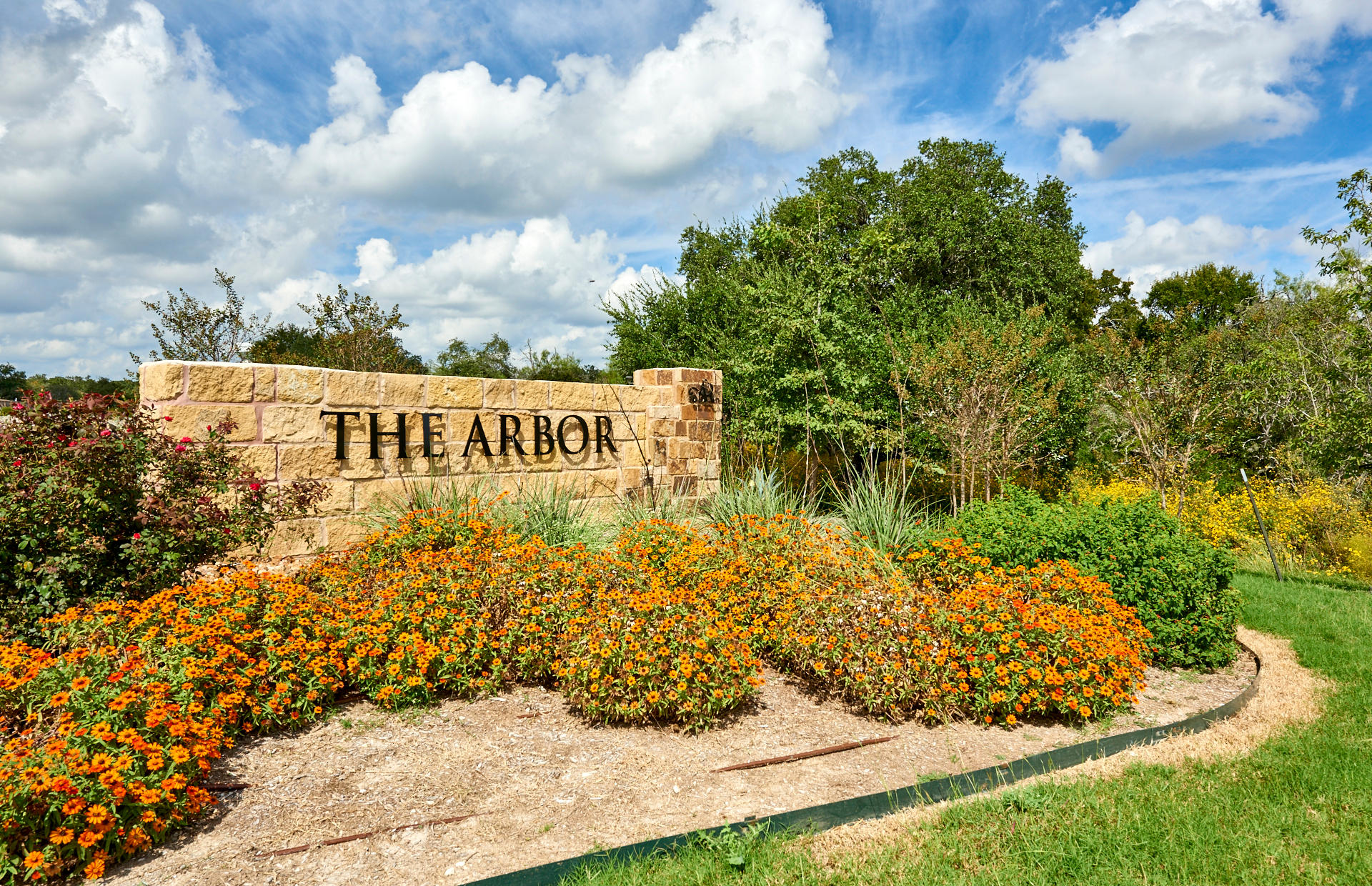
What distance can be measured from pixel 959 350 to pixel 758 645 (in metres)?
6.41

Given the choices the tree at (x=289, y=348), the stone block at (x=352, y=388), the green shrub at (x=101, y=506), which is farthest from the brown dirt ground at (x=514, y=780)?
the tree at (x=289, y=348)

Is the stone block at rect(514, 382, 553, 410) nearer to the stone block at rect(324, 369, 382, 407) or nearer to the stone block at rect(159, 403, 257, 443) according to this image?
the stone block at rect(324, 369, 382, 407)

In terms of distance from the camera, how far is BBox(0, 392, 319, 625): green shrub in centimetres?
382

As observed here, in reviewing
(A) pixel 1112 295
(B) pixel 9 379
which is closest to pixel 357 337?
(A) pixel 1112 295

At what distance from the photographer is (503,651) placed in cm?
402

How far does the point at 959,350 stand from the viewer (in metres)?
9.48

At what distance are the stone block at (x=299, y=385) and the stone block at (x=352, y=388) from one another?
53mm

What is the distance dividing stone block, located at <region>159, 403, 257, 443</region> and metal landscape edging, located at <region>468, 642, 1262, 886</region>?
3844 mm

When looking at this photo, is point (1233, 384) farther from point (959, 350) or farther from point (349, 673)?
point (349, 673)

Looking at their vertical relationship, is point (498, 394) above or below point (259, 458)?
above

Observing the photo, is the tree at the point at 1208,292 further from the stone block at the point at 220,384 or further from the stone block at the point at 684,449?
the stone block at the point at 220,384

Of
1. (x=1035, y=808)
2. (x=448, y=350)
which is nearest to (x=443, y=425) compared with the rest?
(x=1035, y=808)

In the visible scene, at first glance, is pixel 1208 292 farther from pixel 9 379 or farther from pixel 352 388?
pixel 9 379

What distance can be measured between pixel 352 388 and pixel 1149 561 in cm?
589
